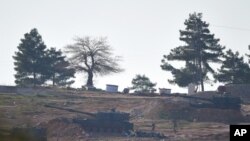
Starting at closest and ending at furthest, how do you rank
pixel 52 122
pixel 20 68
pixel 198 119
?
pixel 52 122
pixel 198 119
pixel 20 68

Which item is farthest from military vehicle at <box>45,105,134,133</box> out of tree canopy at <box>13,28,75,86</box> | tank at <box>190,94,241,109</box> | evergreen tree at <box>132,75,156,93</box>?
evergreen tree at <box>132,75,156,93</box>

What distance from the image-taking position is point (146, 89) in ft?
283

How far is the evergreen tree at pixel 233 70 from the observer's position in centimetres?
7394

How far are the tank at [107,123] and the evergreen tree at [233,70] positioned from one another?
28.4 meters

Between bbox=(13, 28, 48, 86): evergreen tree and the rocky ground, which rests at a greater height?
bbox=(13, 28, 48, 86): evergreen tree

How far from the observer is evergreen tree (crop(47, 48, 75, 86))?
76812 mm

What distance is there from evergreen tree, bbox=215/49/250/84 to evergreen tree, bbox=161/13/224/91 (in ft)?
3.10

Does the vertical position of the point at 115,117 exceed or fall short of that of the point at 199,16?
it falls short

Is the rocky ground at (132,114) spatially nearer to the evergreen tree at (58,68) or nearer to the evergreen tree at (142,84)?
the evergreen tree at (58,68)

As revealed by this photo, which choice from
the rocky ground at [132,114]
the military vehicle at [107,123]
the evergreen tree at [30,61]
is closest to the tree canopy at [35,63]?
the evergreen tree at [30,61]

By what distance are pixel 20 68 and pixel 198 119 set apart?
86.3 feet

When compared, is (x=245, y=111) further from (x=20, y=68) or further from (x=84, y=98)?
(x=20, y=68)

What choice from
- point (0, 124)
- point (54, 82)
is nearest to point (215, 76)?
point (54, 82)

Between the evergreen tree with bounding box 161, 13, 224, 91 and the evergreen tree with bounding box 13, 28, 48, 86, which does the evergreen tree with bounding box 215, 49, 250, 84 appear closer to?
the evergreen tree with bounding box 161, 13, 224, 91
